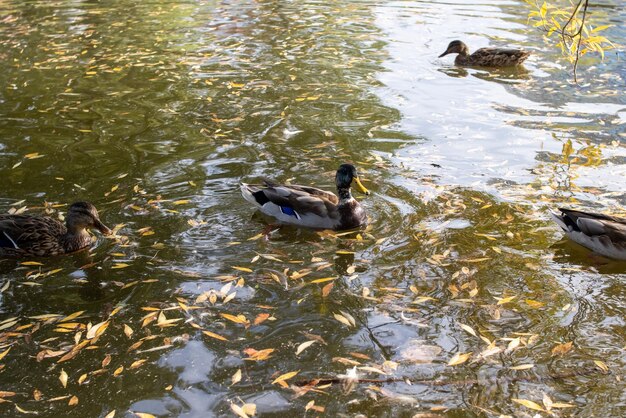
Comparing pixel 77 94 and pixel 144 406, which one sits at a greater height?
Answer: pixel 144 406

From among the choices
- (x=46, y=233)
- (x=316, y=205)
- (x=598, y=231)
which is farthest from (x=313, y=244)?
(x=598, y=231)

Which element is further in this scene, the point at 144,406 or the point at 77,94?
the point at 77,94

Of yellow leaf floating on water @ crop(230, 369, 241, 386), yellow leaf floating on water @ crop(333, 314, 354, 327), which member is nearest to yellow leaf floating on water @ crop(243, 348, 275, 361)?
yellow leaf floating on water @ crop(230, 369, 241, 386)

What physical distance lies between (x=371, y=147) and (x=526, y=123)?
2.63 metres

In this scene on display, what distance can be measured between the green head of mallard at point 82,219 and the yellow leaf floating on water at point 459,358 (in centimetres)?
390

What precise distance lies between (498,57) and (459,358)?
9781 millimetres

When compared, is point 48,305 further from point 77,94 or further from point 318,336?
point 77,94

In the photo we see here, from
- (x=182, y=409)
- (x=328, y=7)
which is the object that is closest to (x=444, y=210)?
(x=182, y=409)

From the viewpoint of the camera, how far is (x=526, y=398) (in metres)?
4.98

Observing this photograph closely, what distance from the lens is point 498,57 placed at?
1398 centimetres

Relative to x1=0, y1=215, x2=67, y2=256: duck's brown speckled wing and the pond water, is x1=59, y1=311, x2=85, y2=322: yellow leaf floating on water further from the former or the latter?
x1=0, y1=215, x2=67, y2=256: duck's brown speckled wing

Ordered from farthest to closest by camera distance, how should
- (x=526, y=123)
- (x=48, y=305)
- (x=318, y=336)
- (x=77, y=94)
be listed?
(x=77, y=94) → (x=526, y=123) → (x=48, y=305) → (x=318, y=336)

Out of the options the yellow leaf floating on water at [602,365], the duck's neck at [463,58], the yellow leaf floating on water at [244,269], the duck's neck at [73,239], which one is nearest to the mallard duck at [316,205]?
the yellow leaf floating on water at [244,269]

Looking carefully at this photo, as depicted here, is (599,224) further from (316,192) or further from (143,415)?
(143,415)
